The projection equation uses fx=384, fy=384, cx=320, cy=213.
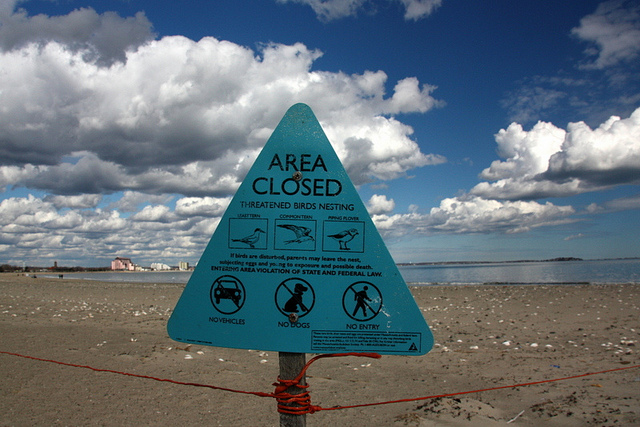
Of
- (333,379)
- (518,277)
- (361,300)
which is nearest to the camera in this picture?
(361,300)

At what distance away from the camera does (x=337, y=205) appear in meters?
2.14

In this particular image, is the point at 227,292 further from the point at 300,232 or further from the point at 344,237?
the point at 344,237

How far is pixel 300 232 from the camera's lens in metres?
2.12

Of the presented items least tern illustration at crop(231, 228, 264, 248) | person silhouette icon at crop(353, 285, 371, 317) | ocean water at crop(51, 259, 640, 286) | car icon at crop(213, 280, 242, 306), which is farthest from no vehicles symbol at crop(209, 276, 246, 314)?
ocean water at crop(51, 259, 640, 286)

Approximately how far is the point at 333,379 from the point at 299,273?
4711mm

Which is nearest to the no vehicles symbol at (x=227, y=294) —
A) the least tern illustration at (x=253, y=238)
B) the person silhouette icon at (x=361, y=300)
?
the least tern illustration at (x=253, y=238)

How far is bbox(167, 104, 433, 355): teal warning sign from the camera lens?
207 centimetres

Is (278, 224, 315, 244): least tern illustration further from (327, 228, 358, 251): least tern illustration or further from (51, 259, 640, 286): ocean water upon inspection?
(51, 259, 640, 286): ocean water

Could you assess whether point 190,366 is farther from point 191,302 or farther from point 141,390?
point 191,302

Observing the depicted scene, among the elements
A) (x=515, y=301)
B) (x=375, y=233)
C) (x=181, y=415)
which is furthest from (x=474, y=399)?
(x=515, y=301)

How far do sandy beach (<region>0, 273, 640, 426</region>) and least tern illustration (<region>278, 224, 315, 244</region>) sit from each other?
3.32 m

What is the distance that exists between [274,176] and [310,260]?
525mm

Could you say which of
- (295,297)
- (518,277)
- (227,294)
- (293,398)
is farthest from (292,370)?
(518,277)

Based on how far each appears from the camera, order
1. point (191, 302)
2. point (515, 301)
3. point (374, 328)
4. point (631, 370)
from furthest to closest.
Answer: point (515, 301), point (631, 370), point (191, 302), point (374, 328)
